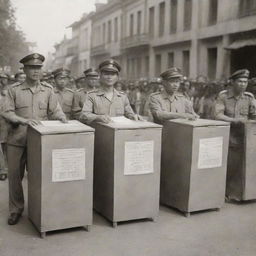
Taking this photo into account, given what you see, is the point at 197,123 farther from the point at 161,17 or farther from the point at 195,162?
the point at 161,17

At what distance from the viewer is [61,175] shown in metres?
4.46

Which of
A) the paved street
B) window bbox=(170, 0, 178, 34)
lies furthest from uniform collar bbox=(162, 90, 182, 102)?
window bbox=(170, 0, 178, 34)

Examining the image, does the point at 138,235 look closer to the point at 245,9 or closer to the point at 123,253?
the point at 123,253

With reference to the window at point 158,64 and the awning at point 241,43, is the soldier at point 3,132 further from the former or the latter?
the window at point 158,64

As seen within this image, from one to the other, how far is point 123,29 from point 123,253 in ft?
96.6

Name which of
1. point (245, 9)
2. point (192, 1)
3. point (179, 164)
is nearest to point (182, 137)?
point (179, 164)

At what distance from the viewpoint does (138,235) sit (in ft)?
15.2

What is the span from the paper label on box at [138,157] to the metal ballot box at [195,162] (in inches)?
20.2

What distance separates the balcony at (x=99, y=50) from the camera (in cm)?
3470

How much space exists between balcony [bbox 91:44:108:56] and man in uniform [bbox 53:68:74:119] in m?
26.8

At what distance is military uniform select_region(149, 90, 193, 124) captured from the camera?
582 cm

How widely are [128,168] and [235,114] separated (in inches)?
78.3

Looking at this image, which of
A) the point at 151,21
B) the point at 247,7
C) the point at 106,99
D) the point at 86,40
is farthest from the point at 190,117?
the point at 86,40

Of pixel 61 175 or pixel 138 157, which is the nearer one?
pixel 61 175
